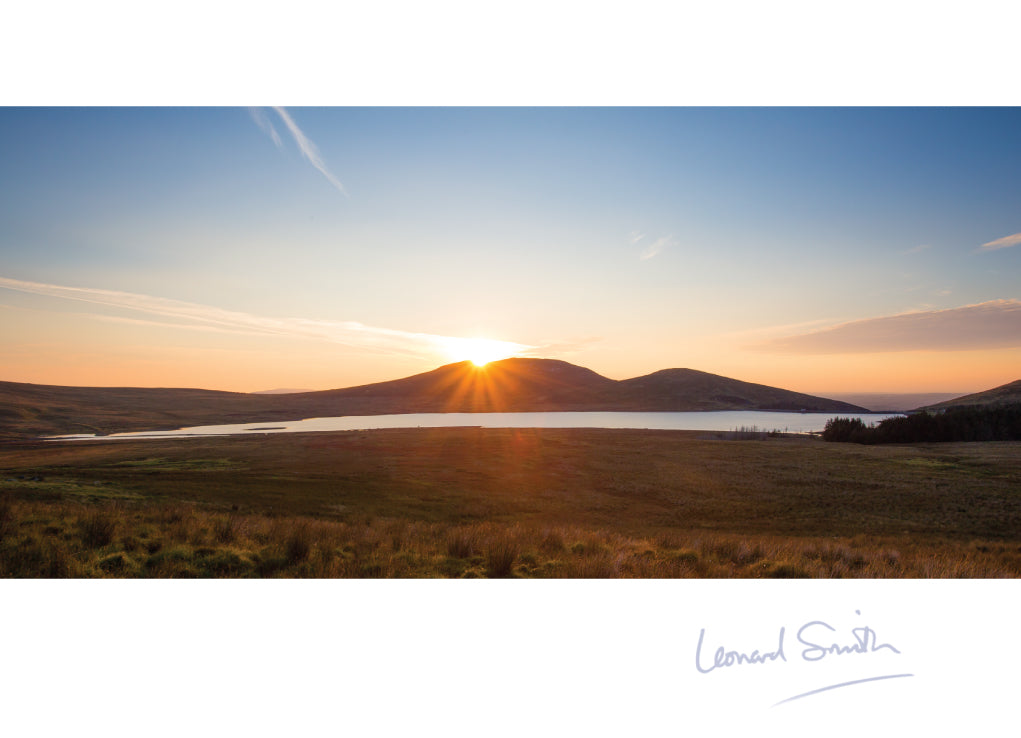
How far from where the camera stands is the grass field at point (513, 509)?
6.39 metres

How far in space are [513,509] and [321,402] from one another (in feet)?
538

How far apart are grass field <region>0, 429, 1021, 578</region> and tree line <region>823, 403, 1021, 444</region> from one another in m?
7.84

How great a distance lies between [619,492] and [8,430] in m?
75.5

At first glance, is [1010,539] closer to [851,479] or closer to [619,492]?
[851,479]

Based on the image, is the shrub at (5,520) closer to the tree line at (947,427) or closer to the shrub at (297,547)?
the shrub at (297,547)

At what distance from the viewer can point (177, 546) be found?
21.4 feet

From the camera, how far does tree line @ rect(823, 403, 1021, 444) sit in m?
49.1

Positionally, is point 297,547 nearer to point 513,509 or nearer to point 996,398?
point 513,509

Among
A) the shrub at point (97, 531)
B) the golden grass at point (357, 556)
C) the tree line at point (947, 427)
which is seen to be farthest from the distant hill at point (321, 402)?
the tree line at point (947, 427)

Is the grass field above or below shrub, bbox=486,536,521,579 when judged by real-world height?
below
